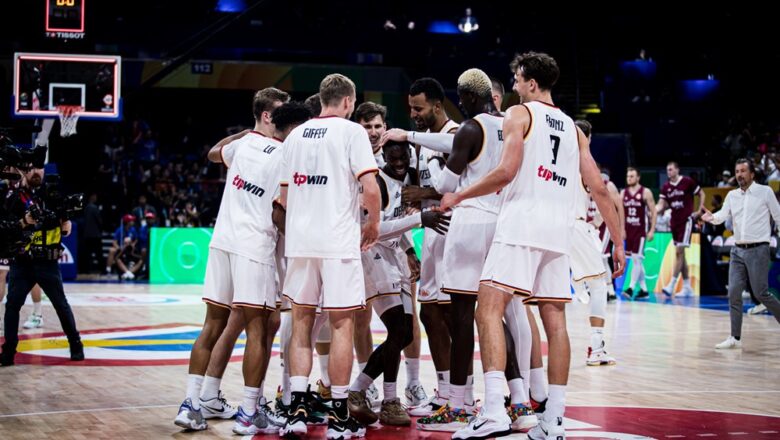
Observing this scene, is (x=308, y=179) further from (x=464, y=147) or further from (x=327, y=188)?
(x=464, y=147)

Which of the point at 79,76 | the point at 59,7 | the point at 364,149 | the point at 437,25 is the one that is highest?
the point at 437,25

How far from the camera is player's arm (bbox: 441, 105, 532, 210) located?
546 cm

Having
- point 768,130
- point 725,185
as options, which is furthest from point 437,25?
point 725,185

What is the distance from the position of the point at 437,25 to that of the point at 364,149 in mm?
25093

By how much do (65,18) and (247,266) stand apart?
1204 centimetres

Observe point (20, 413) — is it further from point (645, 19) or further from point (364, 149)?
point (645, 19)

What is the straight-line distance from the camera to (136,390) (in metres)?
7.29

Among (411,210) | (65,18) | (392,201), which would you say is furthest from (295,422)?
(65,18)

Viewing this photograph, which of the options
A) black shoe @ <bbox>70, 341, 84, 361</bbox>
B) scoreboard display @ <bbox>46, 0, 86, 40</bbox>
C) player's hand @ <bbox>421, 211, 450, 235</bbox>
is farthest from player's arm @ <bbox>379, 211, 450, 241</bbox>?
scoreboard display @ <bbox>46, 0, 86, 40</bbox>

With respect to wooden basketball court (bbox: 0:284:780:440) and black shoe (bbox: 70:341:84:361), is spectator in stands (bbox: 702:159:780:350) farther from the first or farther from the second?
black shoe (bbox: 70:341:84:361)

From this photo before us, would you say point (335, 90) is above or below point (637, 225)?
above

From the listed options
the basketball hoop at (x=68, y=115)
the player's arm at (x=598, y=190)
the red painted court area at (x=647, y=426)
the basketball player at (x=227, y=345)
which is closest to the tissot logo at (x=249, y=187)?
the basketball player at (x=227, y=345)

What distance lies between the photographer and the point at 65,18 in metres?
16.4

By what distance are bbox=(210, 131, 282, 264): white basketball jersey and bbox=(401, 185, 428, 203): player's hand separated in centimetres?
89
